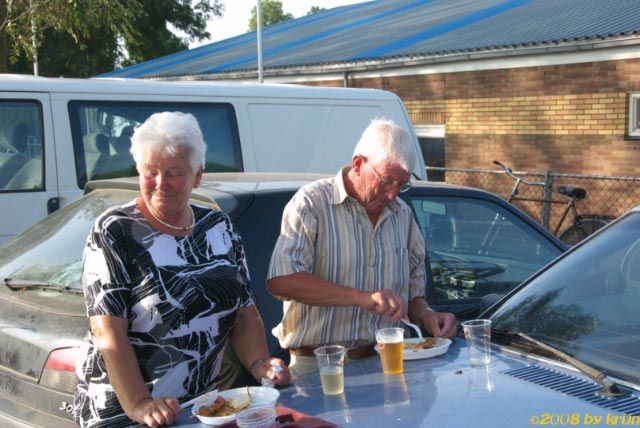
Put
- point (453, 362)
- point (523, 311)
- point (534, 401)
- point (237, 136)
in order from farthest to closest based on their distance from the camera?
point (237, 136) < point (523, 311) < point (453, 362) < point (534, 401)

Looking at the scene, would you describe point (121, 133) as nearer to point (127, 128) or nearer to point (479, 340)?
point (127, 128)

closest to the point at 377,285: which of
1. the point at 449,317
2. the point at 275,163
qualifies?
the point at 449,317

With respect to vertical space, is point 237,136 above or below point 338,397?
above

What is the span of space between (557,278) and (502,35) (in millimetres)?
10926

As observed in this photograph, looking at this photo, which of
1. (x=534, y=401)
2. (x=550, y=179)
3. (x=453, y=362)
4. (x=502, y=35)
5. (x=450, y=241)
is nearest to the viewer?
(x=534, y=401)

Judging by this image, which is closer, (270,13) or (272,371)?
(272,371)

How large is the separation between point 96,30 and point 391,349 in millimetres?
21486

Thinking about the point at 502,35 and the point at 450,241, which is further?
the point at 502,35

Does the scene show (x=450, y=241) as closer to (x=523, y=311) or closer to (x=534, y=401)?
(x=523, y=311)

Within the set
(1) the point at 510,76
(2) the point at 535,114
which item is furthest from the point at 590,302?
(1) the point at 510,76

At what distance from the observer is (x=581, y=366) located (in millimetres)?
2848

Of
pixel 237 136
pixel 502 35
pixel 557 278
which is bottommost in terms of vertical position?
pixel 557 278

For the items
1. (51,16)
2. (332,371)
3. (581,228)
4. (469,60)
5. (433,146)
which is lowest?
(581,228)

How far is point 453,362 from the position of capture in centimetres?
311
